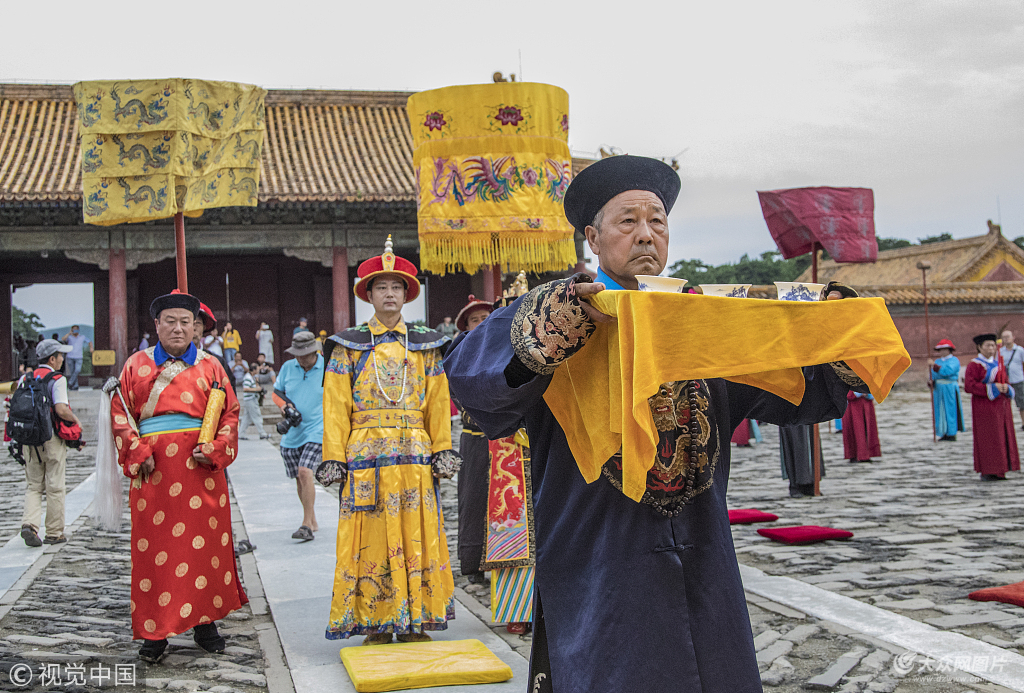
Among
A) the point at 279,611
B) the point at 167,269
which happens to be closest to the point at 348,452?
the point at 279,611

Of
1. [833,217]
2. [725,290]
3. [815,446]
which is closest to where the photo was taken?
[725,290]

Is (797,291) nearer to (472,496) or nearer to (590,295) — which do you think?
(590,295)

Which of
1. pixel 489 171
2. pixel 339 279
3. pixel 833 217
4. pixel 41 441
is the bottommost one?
pixel 41 441

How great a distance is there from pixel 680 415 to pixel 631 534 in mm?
301

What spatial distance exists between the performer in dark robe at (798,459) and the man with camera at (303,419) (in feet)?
14.4

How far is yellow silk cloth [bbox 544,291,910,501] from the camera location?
1.66 metres

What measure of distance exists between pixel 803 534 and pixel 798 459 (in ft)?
7.06

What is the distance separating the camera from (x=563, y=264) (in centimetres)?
514

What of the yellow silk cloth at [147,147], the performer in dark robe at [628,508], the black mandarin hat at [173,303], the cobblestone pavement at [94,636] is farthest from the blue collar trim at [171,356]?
the performer in dark robe at [628,508]

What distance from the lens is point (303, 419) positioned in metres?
7.32

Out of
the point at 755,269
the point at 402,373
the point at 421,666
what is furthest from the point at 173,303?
the point at 755,269

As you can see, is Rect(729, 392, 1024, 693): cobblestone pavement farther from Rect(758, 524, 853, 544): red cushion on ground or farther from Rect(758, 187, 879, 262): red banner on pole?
Rect(758, 187, 879, 262): red banner on pole

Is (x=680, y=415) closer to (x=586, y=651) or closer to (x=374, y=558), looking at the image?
(x=586, y=651)

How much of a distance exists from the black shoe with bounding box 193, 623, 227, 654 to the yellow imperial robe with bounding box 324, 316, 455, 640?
24.8 inches
